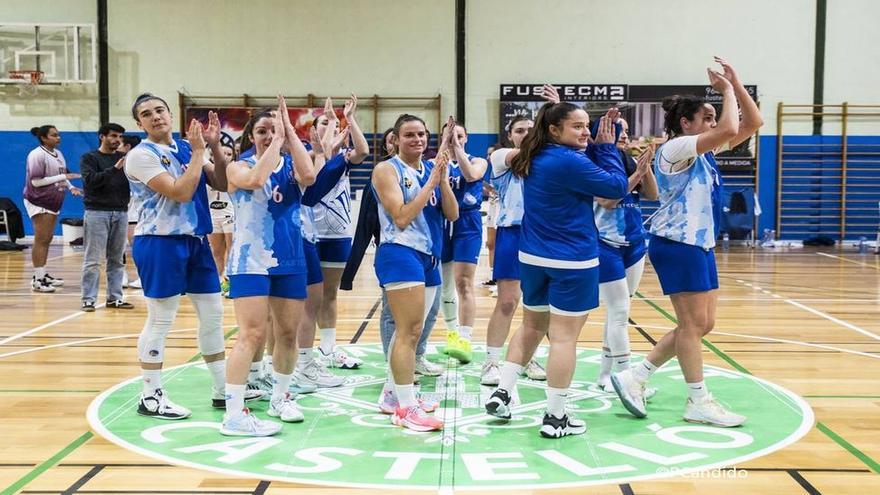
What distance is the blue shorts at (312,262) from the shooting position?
5469 mm

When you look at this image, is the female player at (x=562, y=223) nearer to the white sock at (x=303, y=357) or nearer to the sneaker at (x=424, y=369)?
the sneaker at (x=424, y=369)

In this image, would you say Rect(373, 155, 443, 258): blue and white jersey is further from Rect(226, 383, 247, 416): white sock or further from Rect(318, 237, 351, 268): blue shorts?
Rect(318, 237, 351, 268): blue shorts

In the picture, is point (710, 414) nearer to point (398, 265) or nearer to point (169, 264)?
point (398, 265)

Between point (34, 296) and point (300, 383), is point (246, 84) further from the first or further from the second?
point (300, 383)

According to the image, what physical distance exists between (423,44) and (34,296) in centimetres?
940

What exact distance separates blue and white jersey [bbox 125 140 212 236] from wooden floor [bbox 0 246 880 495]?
1.19 m

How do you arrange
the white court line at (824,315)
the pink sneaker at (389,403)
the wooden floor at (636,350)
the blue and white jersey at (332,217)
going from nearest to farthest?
the wooden floor at (636,350), the pink sneaker at (389,403), the blue and white jersey at (332,217), the white court line at (824,315)

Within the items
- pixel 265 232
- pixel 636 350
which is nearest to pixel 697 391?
pixel 636 350

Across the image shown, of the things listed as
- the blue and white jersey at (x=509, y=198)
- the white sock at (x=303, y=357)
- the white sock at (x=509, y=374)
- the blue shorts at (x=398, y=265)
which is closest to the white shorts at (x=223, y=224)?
the white sock at (x=303, y=357)

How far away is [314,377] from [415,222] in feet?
5.02

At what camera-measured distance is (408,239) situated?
15.1 feet

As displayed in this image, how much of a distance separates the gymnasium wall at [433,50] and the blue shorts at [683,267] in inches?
488

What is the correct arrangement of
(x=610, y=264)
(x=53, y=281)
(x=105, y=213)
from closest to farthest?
(x=610, y=264) → (x=105, y=213) → (x=53, y=281)

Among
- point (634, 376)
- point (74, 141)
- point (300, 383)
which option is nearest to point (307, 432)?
point (300, 383)
